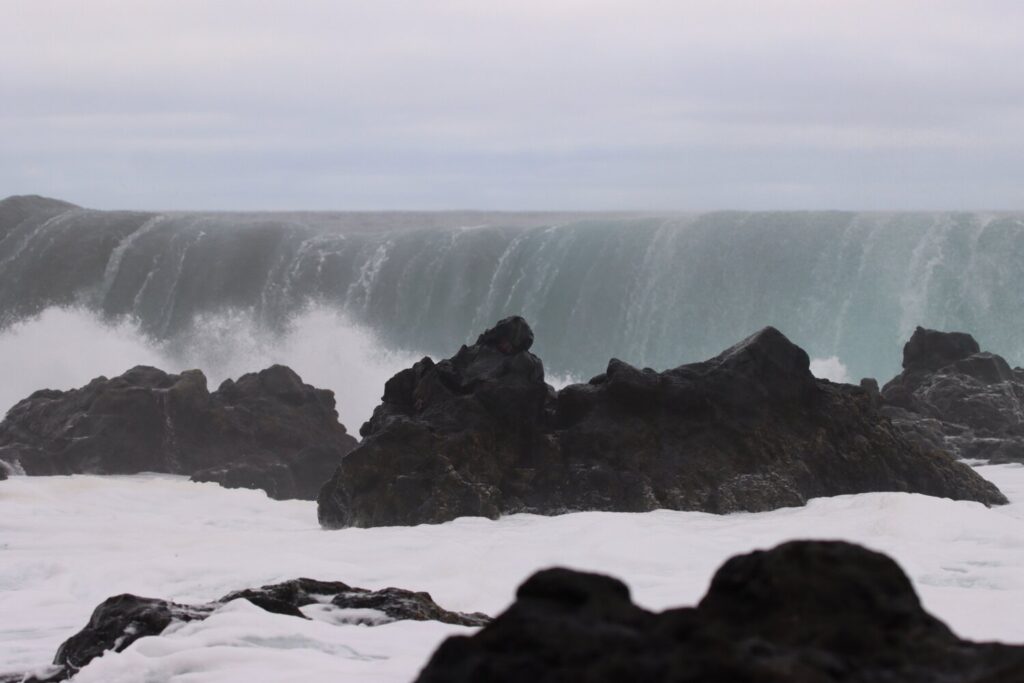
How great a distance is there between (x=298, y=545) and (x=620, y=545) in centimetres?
314

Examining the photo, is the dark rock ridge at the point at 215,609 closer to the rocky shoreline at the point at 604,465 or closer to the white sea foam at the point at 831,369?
the rocky shoreline at the point at 604,465

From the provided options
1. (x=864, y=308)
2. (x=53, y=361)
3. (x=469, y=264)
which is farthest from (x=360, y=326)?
(x=864, y=308)

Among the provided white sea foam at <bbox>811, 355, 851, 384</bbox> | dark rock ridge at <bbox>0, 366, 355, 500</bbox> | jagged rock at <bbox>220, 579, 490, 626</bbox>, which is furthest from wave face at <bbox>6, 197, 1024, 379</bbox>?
jagged rock at <bbox>220, 579, 490, 626</bbox>

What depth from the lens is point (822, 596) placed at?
4.53m

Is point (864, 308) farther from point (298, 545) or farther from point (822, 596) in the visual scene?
point (822, 596)

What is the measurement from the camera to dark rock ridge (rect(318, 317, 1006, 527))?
16.0 meters

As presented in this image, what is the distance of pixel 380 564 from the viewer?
1302 cm

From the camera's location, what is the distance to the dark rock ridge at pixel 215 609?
826 centimetres

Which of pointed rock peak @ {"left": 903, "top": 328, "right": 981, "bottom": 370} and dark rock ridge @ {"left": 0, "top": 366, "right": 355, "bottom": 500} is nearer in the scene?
dark rock ridge @ {"left": 0, "top": 366, "right": 355, "bottom": 500}

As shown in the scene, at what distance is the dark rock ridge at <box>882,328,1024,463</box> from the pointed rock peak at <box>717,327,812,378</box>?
4.31m

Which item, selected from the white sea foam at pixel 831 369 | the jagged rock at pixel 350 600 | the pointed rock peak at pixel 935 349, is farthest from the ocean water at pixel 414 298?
the jagged rock at pixel 350 600

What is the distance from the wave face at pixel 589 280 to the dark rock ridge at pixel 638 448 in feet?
73.3

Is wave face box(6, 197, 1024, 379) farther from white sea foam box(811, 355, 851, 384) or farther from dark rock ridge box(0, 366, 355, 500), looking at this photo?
dark rock ridge box(0, 366, 355, 500)

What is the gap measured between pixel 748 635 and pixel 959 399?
20.4m
